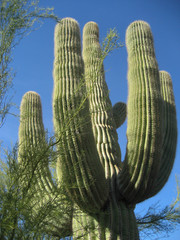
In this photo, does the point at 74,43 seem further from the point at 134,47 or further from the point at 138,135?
the point at 138,135

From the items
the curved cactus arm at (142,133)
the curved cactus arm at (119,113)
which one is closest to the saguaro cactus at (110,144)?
the curved cactus arm at (142,133)

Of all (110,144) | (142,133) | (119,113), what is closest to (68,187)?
(142,133)

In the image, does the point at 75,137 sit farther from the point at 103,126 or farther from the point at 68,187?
the point at 103,126

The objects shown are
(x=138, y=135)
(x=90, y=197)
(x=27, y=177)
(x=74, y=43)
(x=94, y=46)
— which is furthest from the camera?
(x=94, y=46)

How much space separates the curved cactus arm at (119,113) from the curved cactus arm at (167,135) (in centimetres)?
115

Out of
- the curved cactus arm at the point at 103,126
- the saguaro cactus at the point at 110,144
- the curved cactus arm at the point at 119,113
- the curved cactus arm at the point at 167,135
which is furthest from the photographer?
the curved cactus arm at the point at 119,113

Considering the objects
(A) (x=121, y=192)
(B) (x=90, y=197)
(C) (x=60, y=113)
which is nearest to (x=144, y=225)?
(A) (x=121, y=192)

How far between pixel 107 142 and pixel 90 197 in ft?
A: 4.41

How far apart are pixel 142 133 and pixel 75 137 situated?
117 centimetres

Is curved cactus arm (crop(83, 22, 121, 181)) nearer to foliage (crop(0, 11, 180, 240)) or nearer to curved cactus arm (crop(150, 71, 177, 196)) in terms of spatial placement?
foliage (crop(0, 11, 180, 240))

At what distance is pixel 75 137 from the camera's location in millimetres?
4277

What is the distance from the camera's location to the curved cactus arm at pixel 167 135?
210 inches

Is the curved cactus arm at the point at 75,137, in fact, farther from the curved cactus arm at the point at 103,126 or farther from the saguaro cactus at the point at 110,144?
the curved cactus arm at the point at 103,126

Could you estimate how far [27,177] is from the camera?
3.00 meters
